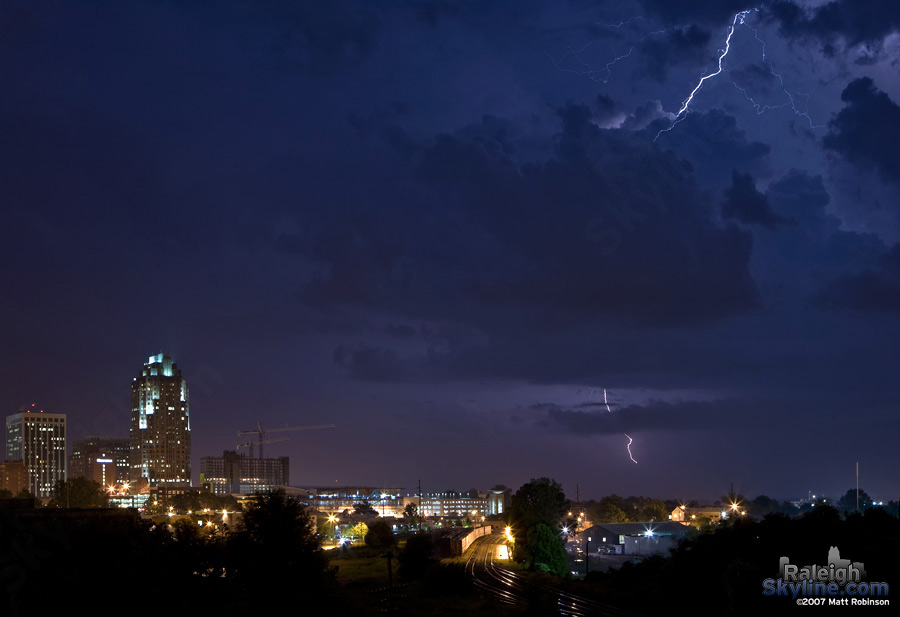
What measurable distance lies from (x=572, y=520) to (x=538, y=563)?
69.7 m

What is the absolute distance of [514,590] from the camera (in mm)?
45594

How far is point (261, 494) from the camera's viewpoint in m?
41.8

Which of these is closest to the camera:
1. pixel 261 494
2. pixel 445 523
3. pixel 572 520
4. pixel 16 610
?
pixel 16 610

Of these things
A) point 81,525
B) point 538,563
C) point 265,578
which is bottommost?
point 538,563

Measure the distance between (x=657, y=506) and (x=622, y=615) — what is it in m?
130

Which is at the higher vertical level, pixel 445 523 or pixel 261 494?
pixel 261 494

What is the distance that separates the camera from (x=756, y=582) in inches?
1196

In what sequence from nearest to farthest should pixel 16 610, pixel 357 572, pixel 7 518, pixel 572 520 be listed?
pixel 16 610
pixel 7 518
pixel 357 572
pixel 572 520

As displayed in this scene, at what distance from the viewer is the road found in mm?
35750

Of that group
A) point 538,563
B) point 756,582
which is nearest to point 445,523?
point 538,563

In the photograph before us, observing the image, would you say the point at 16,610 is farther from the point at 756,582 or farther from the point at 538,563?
the point at 538,563

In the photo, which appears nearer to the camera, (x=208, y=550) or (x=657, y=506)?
(x=208, y=550)

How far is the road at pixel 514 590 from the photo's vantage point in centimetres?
3575

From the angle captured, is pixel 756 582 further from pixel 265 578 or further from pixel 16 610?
pixel 16 610
